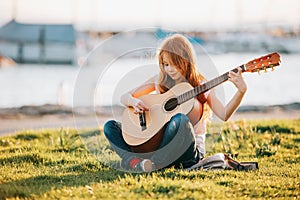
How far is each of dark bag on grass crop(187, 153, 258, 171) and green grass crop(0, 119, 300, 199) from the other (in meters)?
0.10

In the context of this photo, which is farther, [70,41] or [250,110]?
[70,41]

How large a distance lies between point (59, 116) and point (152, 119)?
200 inches

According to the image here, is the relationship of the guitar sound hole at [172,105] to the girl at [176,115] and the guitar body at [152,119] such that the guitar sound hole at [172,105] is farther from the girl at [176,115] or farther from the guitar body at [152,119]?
the girl at [176,115]

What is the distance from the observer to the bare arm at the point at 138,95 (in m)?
4.96

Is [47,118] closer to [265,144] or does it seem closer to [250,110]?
[250,110]

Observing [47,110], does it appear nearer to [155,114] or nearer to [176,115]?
[155,114]

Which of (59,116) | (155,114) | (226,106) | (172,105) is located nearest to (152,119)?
(155,114)

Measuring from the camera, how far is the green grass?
4297 mm

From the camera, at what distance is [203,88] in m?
4.89

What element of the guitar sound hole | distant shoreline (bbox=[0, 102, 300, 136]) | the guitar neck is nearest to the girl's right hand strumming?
the guitar sound hole

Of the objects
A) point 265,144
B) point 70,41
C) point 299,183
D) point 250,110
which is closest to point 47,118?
point 250,110

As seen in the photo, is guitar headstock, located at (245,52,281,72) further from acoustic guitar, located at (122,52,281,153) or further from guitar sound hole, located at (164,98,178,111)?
guitar sound hole, located at (164,98,178,111)

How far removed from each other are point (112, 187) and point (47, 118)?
5407mm

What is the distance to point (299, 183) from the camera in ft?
15.7
